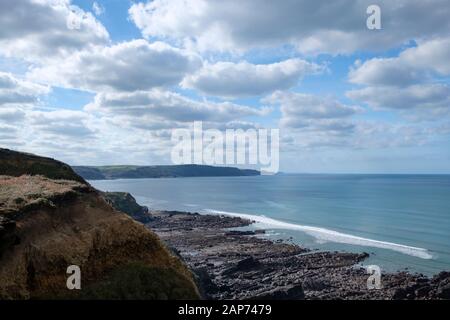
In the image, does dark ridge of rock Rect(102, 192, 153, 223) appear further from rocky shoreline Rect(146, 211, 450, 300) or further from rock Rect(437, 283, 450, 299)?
rock Rect(437, 283, 450, 299)

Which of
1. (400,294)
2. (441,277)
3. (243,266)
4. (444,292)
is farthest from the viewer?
(243,266)

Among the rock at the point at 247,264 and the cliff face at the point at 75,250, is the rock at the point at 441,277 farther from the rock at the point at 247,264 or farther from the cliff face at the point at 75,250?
the cliff face at the point at 75,250

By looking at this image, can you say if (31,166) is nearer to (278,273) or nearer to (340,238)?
(278,273)
